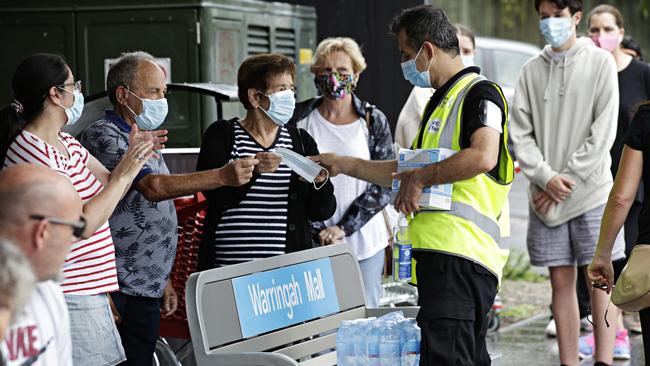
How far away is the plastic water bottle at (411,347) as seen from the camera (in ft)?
15.1

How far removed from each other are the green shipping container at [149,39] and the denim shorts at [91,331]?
3895mm

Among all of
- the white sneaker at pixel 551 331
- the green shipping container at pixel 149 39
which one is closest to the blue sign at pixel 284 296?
the green shipping container at pixel 149 39

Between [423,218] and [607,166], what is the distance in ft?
8.81

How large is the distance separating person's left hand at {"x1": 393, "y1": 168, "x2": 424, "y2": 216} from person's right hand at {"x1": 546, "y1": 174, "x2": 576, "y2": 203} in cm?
236

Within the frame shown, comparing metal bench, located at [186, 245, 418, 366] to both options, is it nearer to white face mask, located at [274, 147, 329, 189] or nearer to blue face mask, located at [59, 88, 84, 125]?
white face mask, located at [274, 147, 329, 189]

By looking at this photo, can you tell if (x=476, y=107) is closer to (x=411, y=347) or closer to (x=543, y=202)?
(x=411, y=347)

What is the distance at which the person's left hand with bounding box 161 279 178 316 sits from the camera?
17.9ft

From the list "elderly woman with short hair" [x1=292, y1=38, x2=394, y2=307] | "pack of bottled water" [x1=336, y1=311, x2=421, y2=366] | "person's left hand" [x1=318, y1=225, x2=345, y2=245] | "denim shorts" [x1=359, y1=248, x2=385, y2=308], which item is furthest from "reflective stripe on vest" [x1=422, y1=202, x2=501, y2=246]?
"denim shorts" [x1=359, y1=248, x2=385, y2=308]

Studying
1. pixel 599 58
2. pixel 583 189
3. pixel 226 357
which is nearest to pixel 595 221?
pixel 583 189

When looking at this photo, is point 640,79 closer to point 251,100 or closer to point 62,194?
point 251,100

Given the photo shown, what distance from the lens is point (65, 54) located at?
8516 mm

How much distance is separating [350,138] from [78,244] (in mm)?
2227

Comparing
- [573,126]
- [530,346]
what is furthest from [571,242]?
[530,346]

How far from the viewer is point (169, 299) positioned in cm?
545
